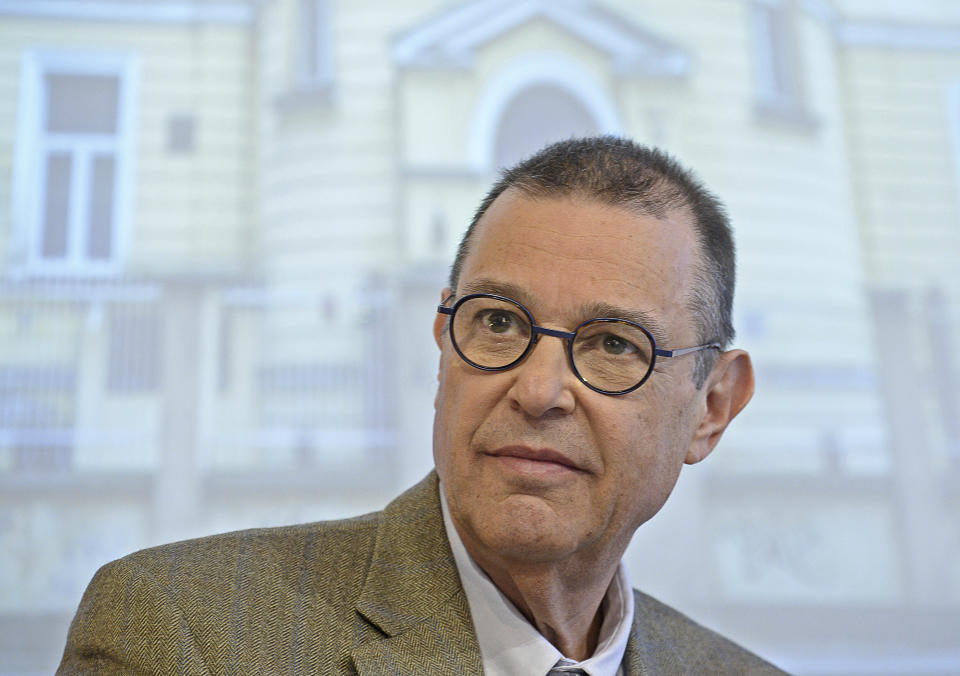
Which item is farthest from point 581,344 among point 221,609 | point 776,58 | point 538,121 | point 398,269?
point 776,58

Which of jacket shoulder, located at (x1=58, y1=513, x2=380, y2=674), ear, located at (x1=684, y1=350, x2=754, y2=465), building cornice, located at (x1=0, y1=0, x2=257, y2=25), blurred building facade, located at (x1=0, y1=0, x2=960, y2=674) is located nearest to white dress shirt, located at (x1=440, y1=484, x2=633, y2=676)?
jacket shoulder, located at (x1=58, y1=513, x2=380, y2=674)

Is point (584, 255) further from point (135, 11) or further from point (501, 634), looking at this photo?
point (135, 11)

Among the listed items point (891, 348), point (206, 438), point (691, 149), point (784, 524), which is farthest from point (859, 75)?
point (206, 438)

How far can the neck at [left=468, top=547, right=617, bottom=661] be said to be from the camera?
1.19 m

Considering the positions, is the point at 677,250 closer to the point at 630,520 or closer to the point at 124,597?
the point at 630,520

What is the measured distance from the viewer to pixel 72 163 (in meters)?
3.26

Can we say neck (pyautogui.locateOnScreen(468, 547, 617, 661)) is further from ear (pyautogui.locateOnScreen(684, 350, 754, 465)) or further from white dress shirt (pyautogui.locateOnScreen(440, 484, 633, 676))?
ear (pyautogui.locateOnScreen(684, 350, 754, 465))

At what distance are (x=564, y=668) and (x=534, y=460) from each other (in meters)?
0.32

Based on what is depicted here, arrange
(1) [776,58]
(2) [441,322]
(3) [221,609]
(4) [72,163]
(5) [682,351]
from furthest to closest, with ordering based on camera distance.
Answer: (1) [776,58] < (4) [72,163] < (2) [441,322] < (5) [682,351] < (3) [221,609]

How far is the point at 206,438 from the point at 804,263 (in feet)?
8.50

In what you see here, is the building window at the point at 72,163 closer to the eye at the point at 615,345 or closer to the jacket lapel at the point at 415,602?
the jacket lapel at the point at 415,602

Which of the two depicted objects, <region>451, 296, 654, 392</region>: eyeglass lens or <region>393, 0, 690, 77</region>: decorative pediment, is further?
<region>393, 0, 690, 77</region>: decorative pediment

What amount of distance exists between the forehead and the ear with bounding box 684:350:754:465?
198 mm

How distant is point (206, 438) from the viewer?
3.09 metres
